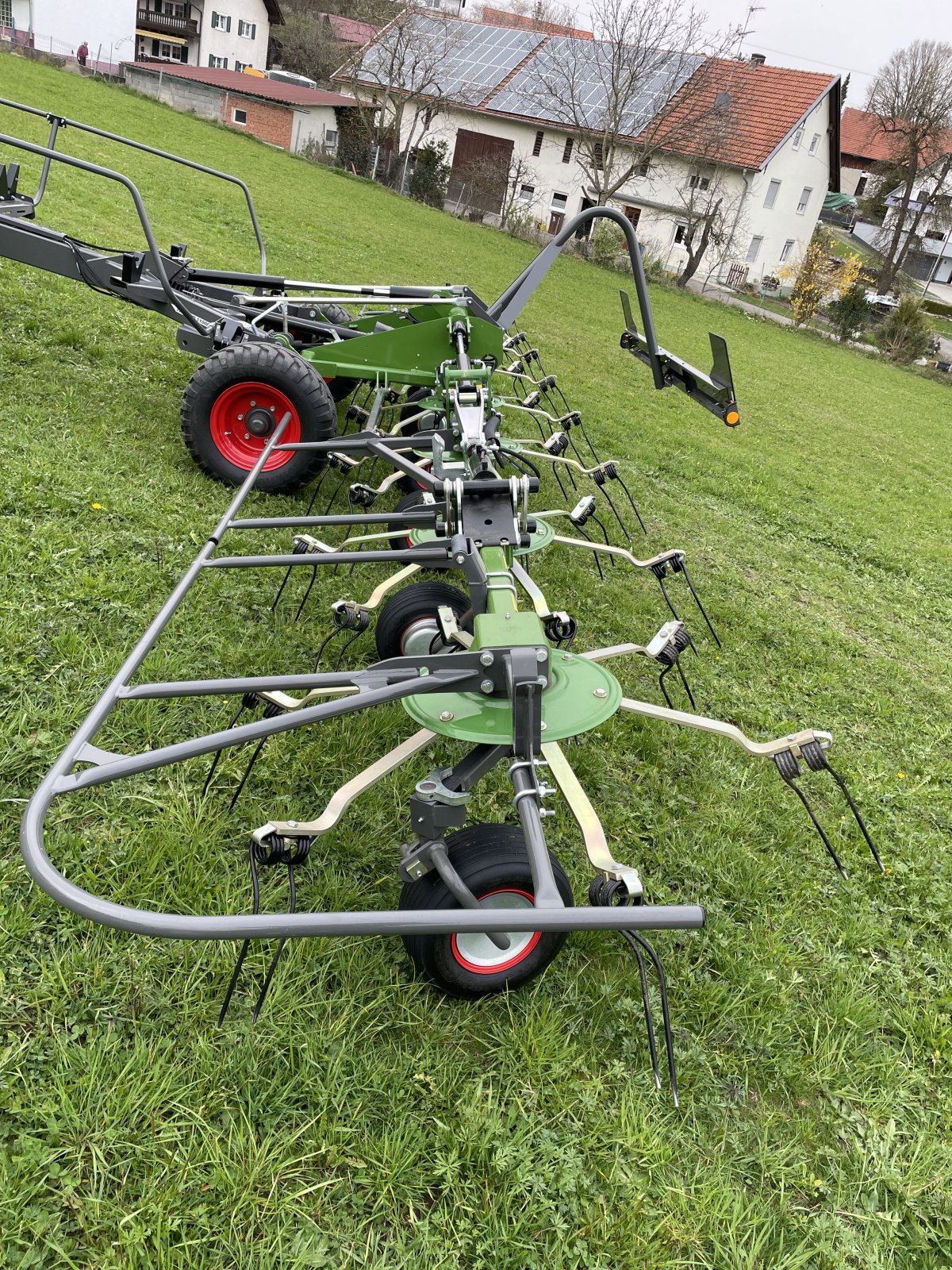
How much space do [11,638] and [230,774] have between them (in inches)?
45.7

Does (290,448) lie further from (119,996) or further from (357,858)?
(119,996)

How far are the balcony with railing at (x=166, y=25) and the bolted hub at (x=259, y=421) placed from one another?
55.1 metres

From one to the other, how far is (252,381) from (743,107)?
Answer: 36191 mm

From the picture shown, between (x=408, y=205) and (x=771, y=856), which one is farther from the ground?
(x=408, y=205)

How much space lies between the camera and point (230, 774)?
3131 mm

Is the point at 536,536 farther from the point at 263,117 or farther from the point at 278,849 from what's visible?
the point at 263,117

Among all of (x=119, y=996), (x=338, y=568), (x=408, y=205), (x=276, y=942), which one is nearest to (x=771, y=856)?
(x=276, y=942)

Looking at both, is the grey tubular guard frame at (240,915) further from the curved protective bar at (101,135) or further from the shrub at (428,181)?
the shrub at (428,181)

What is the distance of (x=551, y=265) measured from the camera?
4605 millimetres

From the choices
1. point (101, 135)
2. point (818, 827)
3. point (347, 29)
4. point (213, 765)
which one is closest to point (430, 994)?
point (213, 765)

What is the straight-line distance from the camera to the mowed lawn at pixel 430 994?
77.4 inches

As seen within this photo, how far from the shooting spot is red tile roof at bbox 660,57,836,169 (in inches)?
1158

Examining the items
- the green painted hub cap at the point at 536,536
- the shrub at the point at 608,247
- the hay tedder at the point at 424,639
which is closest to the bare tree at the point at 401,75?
the shrub at the point at 608,247

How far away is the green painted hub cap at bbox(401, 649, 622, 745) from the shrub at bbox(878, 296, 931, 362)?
95.5 feet
